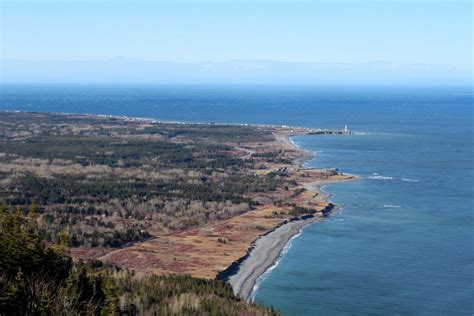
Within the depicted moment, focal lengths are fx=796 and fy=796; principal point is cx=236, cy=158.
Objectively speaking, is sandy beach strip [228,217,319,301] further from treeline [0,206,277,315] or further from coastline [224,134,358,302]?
treeline [0,206,277,315]

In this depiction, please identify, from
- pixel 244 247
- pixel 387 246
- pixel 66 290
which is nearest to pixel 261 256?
pixel 244 247

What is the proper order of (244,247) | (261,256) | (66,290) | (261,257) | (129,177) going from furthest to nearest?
(129,177) → (244,247) → (261,256) → (261,257) → (66,290)

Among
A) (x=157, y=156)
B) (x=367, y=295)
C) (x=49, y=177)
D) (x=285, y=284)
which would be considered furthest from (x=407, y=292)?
(x=157, y=156)

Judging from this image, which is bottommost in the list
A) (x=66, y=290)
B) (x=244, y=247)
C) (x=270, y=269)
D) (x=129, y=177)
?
(x=270, y=269)

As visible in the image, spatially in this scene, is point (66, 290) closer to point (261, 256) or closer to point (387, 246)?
point (261, 256)

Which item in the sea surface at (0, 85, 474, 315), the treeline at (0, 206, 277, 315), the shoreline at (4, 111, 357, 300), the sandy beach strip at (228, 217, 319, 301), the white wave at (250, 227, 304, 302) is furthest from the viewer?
the shoreline at (4, 111, 357, 300)

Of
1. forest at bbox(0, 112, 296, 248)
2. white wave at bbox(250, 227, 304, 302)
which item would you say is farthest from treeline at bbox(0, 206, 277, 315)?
forest at bbox(0, 112, 296, 248)
